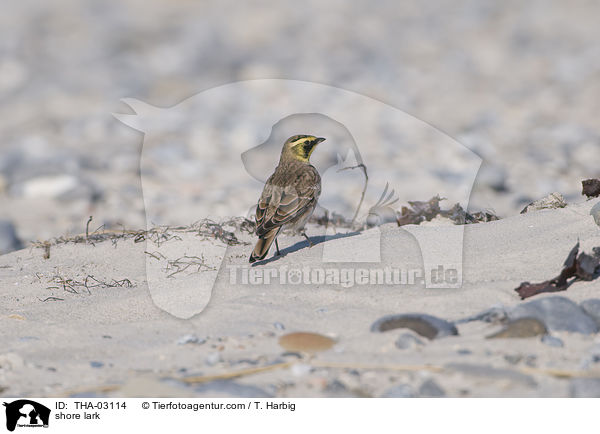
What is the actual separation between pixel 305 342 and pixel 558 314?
1.30 m

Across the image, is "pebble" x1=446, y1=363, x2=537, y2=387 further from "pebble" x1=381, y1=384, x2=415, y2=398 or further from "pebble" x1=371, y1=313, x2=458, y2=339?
"pebble" x1=371, y1=313, x2=458, y2=339

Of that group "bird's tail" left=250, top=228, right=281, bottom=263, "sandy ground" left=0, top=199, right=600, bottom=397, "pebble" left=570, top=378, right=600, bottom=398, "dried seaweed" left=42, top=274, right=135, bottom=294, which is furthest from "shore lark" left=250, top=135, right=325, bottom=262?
"pebble" left=570, top=378, right=600, bottom=398

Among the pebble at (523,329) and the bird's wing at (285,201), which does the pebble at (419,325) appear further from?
the bird's wing at (285,201)

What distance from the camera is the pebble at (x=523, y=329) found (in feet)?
12.7

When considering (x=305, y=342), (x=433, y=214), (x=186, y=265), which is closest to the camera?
(x=305, y=342)

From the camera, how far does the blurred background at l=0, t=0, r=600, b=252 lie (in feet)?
36.6

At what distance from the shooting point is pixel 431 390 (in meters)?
3.44

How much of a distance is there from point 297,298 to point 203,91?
446 inches

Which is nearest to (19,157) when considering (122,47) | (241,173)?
(241,173)

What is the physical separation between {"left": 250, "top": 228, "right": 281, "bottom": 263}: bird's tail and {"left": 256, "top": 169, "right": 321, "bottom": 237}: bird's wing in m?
0.03

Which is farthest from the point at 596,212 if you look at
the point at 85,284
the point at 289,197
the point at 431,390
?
the point at 85,284

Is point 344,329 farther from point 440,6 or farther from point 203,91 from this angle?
point 440,6

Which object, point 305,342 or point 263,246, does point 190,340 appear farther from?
point 263,246

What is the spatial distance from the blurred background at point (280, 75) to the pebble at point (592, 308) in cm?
529
